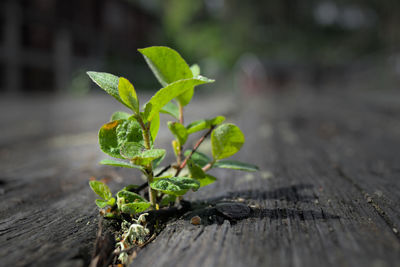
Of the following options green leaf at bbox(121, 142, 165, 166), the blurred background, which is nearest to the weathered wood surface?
green leaf at bbox(121, 142, 165, 166)

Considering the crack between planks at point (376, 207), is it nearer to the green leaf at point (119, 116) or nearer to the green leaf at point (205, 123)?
the green leaf at point (205, 123)

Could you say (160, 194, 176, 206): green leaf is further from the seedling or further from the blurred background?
the blurred background

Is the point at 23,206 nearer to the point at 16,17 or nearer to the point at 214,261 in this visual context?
the point at 214,261

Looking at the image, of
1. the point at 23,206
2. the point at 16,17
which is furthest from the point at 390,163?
the point at 16,17

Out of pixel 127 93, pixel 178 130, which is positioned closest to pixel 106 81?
pixel 127 93

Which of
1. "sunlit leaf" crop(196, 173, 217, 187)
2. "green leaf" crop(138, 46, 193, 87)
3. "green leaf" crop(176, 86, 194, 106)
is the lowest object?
"sunlit leaf" crop(196, 173, 217, 187)

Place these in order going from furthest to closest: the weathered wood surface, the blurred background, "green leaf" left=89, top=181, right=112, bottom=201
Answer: the blurred background < "green leaf" left=89, top=181, right=112, bottom=201 < the weathered wood surface

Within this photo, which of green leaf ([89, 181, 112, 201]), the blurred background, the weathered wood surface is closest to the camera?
the weathered wood surface
